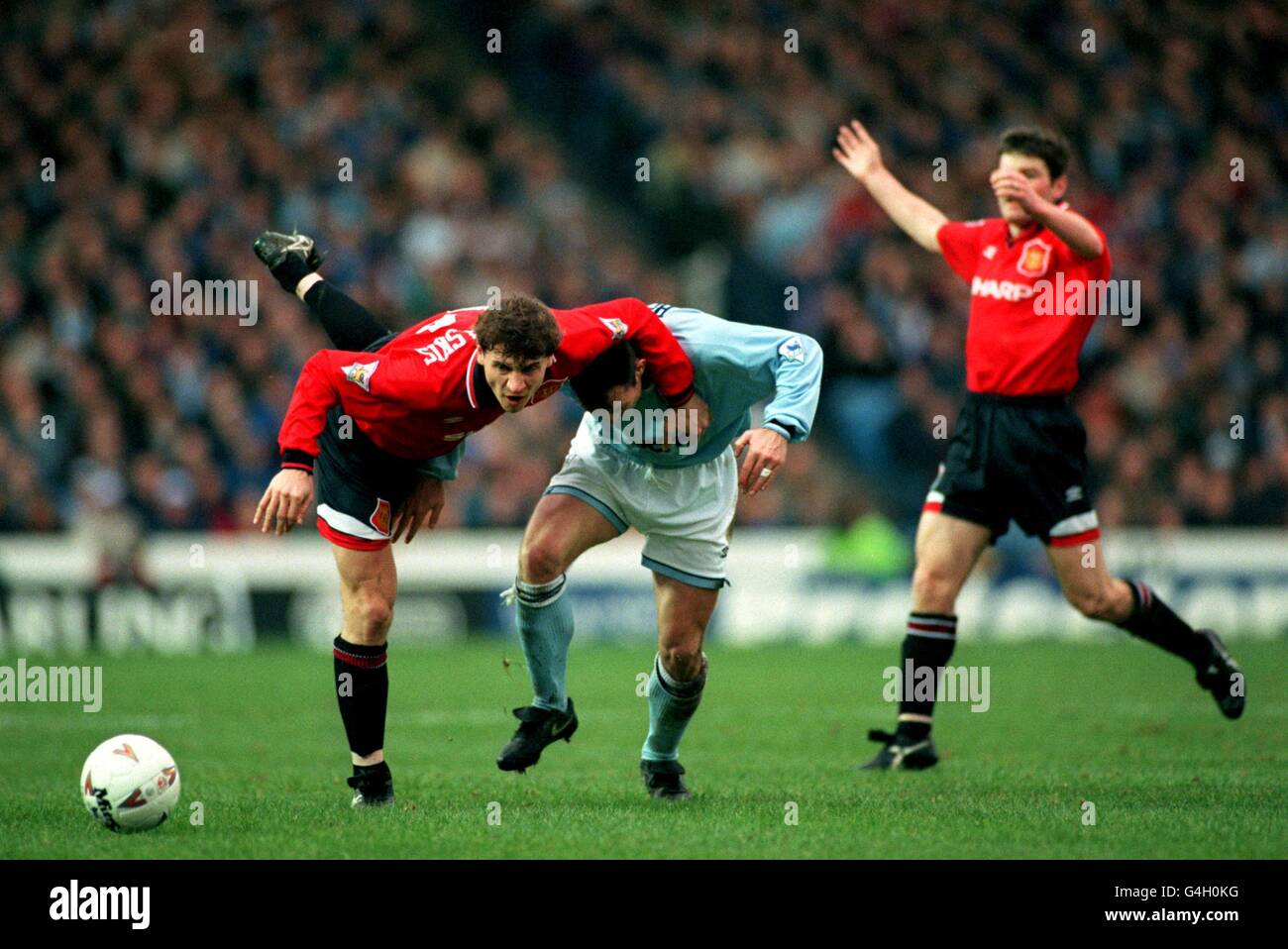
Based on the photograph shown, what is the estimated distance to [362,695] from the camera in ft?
21.4

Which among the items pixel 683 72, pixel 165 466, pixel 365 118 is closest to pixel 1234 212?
pixel 683 72

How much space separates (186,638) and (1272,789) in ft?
36.8

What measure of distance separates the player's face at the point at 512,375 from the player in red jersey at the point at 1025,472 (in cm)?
260

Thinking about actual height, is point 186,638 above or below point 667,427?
below

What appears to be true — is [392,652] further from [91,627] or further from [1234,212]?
[1234,212]

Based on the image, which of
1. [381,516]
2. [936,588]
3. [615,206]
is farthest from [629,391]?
[615,206]

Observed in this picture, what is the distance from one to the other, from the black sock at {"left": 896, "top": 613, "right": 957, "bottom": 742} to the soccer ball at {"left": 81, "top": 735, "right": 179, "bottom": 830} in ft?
10.8

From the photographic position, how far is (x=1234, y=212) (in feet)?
61.5

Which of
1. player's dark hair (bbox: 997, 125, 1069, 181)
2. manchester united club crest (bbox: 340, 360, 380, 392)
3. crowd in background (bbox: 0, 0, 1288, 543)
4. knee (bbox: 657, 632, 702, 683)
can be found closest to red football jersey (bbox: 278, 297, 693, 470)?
manchester united club crest (bbox: 340, 360, 380, 392)

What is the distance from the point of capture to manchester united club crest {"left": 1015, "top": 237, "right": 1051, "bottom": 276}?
314 inches

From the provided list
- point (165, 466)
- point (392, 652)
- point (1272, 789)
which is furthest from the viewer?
point (165, 466)

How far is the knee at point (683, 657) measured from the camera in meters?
6.94

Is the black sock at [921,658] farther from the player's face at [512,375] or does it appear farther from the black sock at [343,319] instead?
the black sock at [343,319]

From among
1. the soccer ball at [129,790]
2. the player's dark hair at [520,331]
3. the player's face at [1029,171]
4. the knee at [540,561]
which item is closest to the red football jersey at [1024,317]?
the player's face at [1029,171]
